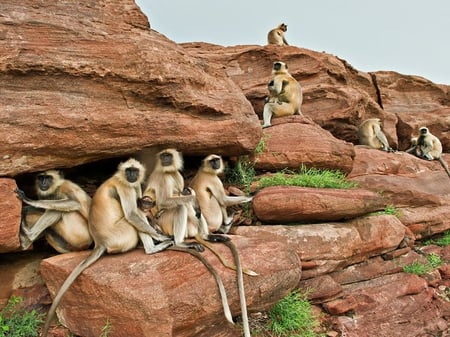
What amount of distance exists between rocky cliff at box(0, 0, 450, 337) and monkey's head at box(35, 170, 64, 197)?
0.11 metres

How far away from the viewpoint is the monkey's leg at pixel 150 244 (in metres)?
5.26

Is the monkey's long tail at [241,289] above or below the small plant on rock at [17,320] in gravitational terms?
above

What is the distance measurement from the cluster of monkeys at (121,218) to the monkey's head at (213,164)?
0.79 metres

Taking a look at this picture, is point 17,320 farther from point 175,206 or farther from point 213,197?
point 213,197

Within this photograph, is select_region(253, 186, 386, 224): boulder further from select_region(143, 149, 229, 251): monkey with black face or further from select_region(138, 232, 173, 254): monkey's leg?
select_region(138, 232, 173, 254): monkey's leg

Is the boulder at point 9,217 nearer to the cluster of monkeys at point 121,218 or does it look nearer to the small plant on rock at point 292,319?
the cluster of monkeys at point 121,218

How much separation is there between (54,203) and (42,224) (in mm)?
311

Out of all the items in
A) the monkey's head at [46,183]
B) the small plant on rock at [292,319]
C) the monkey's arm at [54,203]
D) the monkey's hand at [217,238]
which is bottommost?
the small plant on rock at [292,319]

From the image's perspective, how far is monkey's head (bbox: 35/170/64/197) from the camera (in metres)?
5.48

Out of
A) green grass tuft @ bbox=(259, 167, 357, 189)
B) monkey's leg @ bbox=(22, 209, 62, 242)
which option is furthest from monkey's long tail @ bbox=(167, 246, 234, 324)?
green grass tuft @ bbox=(259, 167, 357, 189)

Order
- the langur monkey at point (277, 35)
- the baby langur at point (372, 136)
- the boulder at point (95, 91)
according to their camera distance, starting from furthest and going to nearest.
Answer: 1. the langur monkey at point (277, 35)
2. the baby langur at point (372, 136)
3. the boulder at point (95, 91)

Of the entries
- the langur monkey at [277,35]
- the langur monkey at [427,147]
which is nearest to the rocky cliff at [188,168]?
the langur monkey at [427,147]

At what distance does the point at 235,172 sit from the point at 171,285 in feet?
12.0

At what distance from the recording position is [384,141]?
1325 centimetres
